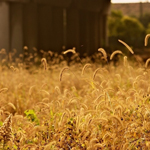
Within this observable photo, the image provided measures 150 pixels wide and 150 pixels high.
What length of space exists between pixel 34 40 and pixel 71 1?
6.16ft

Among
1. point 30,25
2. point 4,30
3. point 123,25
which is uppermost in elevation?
point 123,25

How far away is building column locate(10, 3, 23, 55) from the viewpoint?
8.65 meters

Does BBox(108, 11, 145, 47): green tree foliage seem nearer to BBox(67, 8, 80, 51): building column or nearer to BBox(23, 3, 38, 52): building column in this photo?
BBox(67, 8, 80, 51): building column

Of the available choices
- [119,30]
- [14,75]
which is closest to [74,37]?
[14,75]

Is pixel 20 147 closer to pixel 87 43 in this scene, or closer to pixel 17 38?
pixel 17 38

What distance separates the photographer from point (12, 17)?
8.66 m

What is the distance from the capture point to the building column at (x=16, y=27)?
8.65m

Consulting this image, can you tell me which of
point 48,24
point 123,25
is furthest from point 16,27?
point 123,25

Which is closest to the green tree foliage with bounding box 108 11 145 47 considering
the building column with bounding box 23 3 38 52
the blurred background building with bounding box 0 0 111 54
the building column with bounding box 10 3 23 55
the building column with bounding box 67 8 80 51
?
the blurred background building with bounding box 0 0 111 54

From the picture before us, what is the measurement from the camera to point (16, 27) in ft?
28.5

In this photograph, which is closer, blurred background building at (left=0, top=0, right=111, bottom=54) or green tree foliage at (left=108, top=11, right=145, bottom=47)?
blurred background building at (left=0, top=0, right=111, bottom=54)

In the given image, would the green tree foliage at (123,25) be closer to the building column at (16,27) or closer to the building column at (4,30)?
the building column at (16,27)

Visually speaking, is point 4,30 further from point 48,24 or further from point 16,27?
point 48,24

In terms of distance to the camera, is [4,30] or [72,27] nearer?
[4,30]
